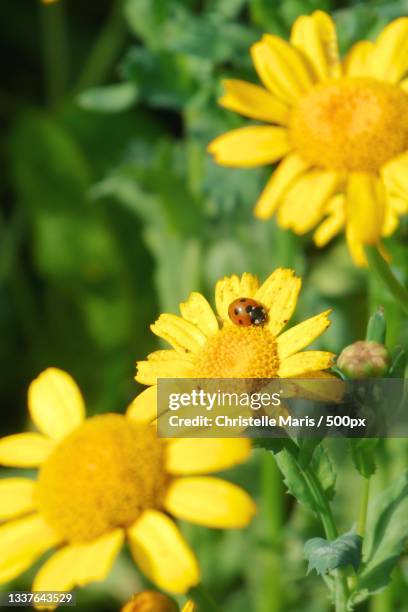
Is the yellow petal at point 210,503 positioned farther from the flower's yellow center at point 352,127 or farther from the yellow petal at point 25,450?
the flower's yellow center at point 352,127

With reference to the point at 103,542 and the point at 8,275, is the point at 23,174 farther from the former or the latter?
the point at 103,542

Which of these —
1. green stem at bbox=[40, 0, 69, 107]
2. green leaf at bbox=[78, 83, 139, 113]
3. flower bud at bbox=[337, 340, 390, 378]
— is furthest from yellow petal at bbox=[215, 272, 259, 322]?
green stem at bbox=[40, 0, 69, 107]

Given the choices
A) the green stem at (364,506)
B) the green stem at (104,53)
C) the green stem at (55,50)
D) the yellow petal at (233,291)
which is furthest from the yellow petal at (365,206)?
the green stem at (55,50)

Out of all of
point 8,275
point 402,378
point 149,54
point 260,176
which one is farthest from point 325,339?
point 8,275

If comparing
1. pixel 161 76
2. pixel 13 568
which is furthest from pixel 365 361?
pixel 161 76

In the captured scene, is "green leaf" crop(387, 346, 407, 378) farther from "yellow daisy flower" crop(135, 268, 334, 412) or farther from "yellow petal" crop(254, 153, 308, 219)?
"yellow petal" crop(254, 153, 308, 219)

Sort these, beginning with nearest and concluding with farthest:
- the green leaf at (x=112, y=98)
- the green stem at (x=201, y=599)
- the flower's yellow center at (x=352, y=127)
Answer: the green stem at (x=201, y=599) < the flower's yellow center at (x=352, y=127) < the green leaf at (x=112, y=98)
